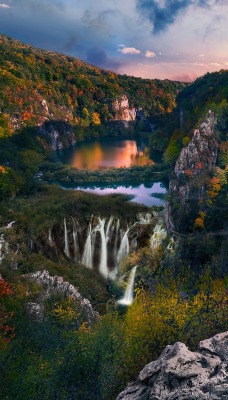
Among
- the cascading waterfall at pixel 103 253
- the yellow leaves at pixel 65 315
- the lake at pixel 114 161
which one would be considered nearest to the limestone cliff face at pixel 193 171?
the lake at pixel 114 161

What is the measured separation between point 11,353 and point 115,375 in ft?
15.9

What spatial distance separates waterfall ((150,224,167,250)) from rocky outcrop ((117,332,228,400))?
21384 mm

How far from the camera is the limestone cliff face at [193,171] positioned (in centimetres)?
3322

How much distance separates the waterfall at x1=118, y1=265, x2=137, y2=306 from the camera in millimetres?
25502

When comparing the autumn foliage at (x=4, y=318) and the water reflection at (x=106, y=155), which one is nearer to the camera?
the autumn foliage at (x=4, y=318)

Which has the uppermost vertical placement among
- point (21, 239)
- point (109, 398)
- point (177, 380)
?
point (177, 380)

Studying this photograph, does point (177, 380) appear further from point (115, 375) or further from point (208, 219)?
point (208, 219)

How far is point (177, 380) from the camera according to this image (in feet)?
24.3

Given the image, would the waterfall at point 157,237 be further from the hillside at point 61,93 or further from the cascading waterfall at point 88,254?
the hillside at point 61,93

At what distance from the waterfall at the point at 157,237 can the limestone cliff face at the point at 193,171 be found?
1.62m

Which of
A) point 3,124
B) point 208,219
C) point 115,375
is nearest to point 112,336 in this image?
point 115,375

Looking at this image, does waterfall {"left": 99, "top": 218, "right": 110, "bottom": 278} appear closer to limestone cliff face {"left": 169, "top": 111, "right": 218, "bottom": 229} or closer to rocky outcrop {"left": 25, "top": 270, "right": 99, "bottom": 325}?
limestone cliff face {"left": 169, "top": 111, "right": 218, "bottom": 229}

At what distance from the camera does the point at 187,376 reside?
7.31 meters

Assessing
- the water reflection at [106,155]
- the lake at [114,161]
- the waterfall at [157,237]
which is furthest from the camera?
the water reflection at [106,155]
